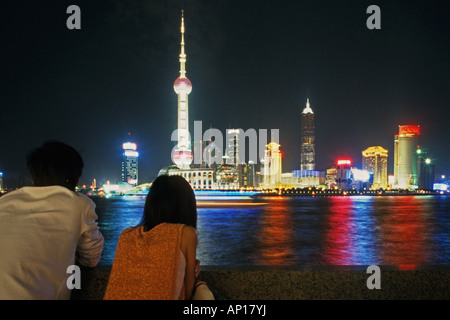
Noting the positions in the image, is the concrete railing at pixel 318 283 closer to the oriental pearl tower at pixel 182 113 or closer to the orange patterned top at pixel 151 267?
the orange patterned top at pixel 151 267

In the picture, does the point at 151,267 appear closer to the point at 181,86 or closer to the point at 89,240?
the point at 89,240

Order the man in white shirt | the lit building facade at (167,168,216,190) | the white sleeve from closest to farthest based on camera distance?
the man in white shirt < the white sleeve < the lit building facade at (167,168,216,190)

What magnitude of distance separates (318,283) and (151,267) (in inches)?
66.5

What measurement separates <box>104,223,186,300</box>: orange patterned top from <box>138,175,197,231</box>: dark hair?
15cm

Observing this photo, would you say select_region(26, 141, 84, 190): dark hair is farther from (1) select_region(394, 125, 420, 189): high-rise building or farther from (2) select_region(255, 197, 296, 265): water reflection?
(1) select_region(394, 125, 420, 189): high-rise building

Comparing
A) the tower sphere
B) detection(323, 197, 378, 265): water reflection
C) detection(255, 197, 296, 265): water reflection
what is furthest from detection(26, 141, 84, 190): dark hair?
the tower sphere

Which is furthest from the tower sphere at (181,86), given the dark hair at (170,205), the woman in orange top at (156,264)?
the woman in orange top at (156,264)

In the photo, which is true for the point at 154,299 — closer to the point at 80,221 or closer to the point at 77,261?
the point at 80,221

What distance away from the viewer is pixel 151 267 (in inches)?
87.7

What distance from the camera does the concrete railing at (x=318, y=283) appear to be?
324 cm

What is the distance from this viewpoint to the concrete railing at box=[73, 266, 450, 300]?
3238mm

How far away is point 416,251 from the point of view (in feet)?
60.7
